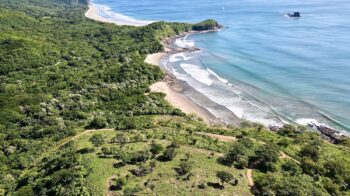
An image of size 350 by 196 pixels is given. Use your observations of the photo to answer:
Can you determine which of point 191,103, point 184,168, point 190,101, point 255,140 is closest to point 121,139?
point 184,168

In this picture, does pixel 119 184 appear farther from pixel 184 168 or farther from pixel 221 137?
pixel 221 137

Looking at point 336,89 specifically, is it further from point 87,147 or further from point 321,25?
point 321,25

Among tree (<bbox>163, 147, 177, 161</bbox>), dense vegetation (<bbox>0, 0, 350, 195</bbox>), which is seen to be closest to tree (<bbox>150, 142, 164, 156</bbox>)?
dense vegetation (<bbox>0, 0, 350, 195</bbox>)

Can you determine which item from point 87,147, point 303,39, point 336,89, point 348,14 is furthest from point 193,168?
point 348,14

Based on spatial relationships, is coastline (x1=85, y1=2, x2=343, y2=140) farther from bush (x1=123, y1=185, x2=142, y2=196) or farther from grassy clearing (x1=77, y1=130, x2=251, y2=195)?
bush (x1=123, y1=185, x2=142, y2=196)

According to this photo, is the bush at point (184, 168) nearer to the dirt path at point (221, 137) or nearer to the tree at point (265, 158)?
the tree at point (265, 158)

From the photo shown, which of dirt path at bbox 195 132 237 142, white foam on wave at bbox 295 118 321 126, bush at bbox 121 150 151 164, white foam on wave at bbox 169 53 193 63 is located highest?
white foam on wave at bbox 169 53 193 63

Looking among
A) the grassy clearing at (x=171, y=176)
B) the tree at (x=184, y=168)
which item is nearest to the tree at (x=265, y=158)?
the grassy clearing at (x=171, y=176)

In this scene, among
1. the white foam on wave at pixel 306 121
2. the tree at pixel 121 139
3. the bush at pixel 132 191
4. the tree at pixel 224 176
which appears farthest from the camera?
the white foam on wave at pixel 306 121
